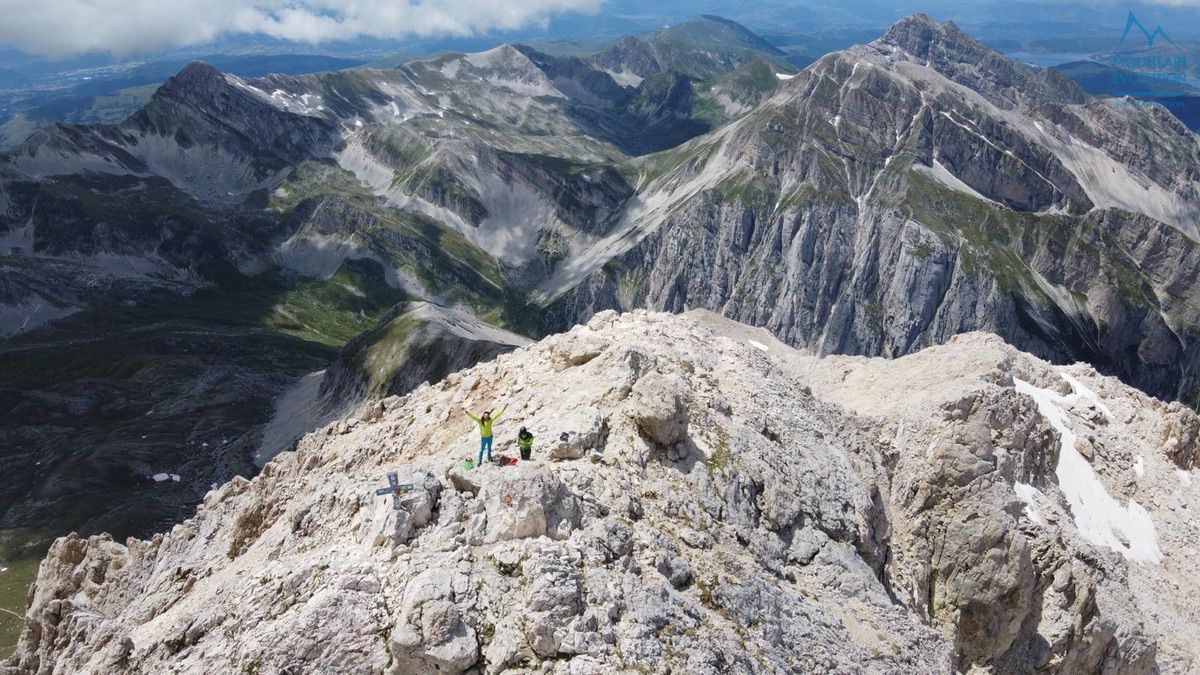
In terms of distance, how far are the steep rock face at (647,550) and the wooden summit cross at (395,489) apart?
0.27m

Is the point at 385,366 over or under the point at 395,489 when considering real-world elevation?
under

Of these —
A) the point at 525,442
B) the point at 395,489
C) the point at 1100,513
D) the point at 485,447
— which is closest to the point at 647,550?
the point at 525,442

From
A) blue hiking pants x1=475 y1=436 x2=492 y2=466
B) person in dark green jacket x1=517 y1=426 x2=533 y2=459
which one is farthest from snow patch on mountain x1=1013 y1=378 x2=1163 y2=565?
blue hiking pants x1=475 y1=436 x2=492 y2=466

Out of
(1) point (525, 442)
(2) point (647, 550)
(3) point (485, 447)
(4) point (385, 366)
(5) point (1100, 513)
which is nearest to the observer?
(2) point (647, 550)

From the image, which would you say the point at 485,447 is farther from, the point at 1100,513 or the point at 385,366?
the point at 385,366

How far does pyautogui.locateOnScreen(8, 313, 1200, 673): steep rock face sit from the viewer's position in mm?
20203

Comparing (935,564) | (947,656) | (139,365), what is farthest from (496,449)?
(139,365)

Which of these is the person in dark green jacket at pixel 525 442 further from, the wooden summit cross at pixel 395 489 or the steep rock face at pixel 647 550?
the wooden summit cross at pixel 395 489

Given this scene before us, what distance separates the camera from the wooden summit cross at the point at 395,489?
21903mm

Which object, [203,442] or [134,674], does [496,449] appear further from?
[203,442]

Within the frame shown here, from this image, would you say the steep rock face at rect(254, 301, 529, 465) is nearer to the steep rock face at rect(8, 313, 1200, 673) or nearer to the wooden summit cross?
the steep rock face at rect(8, 313, 1200, 673)

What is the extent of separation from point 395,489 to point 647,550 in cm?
787

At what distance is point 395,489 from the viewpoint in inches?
878

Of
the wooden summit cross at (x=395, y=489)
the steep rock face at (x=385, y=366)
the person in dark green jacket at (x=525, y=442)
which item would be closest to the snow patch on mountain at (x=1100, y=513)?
the person in dark green jacket at (x=525, y=442)
